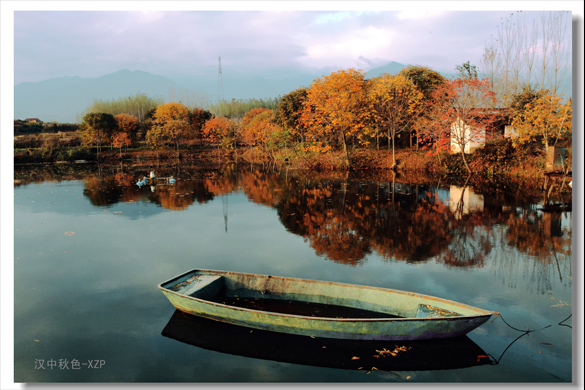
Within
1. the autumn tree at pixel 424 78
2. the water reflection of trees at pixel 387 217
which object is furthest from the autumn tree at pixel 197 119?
the autumn tree at pixel 424 78

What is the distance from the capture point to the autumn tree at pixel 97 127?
62906 mm

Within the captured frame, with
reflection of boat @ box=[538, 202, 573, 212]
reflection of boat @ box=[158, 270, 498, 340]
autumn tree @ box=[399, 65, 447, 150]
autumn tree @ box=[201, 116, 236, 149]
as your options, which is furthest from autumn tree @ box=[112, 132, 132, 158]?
reflection of boat @ box=[158, 270, 498, 340]

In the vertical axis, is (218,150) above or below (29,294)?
above

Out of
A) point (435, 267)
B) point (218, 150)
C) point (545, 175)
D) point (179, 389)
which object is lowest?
point (179, 389)

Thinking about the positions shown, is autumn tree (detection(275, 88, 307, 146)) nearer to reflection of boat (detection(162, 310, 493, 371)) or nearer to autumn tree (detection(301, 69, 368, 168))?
autumn tree (detection(301, 69, 368, 168))

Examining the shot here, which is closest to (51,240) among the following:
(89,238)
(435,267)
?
(89,238)

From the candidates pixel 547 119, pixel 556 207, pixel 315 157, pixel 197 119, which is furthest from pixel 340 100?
pixel 197 119

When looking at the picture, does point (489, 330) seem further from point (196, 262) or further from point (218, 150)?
point (218, 150)

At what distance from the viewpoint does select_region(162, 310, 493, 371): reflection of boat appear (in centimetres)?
809

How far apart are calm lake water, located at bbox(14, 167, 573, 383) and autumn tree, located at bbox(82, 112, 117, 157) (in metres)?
39.2

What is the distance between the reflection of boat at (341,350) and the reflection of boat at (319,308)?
0.74 ft

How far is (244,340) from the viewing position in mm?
9086

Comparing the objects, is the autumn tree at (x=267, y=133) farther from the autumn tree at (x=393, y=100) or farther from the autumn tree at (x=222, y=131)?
the autumn tree at (x=393, y=100)

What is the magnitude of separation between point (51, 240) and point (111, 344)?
10.8 meters
